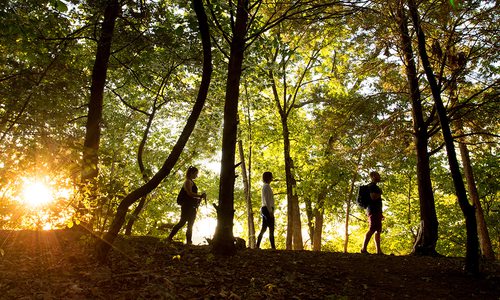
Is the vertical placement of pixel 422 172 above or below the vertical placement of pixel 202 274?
above

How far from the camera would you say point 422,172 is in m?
8.92

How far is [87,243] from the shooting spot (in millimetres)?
5039

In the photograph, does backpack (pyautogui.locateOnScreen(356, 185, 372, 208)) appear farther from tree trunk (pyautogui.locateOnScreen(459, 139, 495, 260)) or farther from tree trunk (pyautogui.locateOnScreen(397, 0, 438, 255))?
tree trunk (pyautogui.locateOnScreen(459, 139, 495, 260))

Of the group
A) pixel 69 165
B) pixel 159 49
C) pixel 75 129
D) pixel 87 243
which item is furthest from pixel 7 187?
pixel 75 129

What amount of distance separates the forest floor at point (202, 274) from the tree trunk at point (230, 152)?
0.32 meters

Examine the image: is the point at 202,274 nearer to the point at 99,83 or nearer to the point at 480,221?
the point at 99,83

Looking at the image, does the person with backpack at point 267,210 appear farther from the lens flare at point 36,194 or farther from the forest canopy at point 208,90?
the lens flare at point 36,194

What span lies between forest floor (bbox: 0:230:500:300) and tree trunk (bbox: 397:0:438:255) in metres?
1.67

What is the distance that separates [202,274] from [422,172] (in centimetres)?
671

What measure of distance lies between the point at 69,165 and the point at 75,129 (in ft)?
26.4

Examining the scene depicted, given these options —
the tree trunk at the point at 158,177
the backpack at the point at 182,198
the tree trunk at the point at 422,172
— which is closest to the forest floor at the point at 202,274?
the tree trunk at the point at 158,177

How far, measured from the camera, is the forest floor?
4039mm

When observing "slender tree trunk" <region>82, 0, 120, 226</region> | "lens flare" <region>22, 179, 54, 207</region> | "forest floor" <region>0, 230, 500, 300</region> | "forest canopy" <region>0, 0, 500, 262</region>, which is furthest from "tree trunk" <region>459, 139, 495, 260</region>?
"lens flare" <region>22, 179, 54, 207</region>

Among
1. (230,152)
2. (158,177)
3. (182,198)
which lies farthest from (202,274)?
(182,198)
